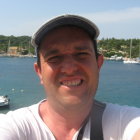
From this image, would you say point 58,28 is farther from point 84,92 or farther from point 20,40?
point 20,40

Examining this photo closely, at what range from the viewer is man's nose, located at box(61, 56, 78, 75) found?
5.17 ft

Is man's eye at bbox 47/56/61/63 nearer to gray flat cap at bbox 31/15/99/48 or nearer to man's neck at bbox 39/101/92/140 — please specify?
gray flat cap at bbox 31/15/99/48

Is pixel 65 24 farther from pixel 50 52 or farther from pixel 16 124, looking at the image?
pixel 16 124

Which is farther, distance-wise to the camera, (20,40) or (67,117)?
(20,40)

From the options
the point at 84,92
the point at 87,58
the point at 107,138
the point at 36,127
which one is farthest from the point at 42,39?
the point at 107,138

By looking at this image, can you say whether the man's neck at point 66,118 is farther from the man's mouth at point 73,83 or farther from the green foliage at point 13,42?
the green foliage at point 13,42

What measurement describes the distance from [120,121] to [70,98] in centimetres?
28

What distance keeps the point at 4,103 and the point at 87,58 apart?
17888mm

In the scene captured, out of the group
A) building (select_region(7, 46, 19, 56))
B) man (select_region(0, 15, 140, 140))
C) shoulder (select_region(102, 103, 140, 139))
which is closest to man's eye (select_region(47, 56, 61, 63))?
man (select_region(0, 15, 140, 140))

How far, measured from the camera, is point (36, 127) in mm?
1527

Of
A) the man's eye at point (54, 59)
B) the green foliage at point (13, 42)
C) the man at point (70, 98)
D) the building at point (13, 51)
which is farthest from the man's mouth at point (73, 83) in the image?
the building at point (13, 51)

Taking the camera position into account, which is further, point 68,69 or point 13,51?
point 13,51

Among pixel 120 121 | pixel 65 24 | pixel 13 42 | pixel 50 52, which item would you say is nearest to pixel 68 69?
pixel 50 52

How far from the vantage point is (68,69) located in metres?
1.57
